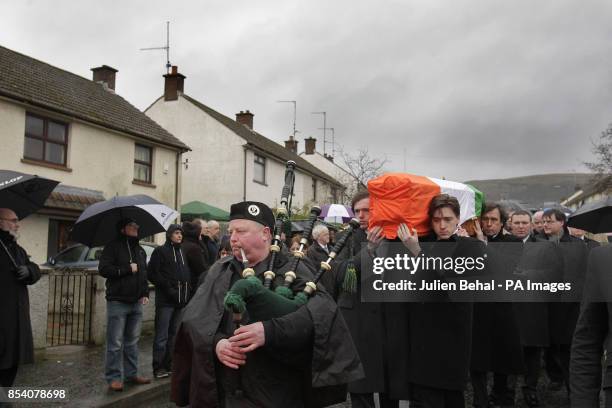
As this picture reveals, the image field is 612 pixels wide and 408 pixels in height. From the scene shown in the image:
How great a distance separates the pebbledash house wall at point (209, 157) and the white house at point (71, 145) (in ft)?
17.2

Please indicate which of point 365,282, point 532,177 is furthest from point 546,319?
point 532,177

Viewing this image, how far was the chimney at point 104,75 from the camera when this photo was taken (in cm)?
2428

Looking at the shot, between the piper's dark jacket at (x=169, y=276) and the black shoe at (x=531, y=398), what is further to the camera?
the piper's dark jacket at (x=169, y=276)

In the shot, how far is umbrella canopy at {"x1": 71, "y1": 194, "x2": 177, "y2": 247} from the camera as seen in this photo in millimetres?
6832

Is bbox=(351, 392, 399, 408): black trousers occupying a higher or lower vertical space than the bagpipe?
lower

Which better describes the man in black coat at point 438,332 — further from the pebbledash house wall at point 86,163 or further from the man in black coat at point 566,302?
the pebbledash house wall at point 86,163

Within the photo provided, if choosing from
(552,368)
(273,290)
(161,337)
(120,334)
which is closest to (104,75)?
(161,337)

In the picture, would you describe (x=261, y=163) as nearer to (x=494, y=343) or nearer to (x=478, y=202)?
(x=478, y=202)

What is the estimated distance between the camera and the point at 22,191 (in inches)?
212

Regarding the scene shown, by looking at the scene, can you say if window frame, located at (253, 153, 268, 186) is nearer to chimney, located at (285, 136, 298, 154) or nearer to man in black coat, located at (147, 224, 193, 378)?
chimney, located at (285, 136, 298, 154)

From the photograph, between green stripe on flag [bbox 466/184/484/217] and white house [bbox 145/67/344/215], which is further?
white house [bbox 145/67/344/215]

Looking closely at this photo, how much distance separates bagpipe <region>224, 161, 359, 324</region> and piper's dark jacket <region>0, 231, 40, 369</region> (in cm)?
305

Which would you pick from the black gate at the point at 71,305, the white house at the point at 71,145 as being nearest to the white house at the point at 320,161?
the white house at the point at 71,145

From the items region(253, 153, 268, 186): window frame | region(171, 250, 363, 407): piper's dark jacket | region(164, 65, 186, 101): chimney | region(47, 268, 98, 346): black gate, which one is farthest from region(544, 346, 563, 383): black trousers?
region(164, 65, 186, 101): chimney
